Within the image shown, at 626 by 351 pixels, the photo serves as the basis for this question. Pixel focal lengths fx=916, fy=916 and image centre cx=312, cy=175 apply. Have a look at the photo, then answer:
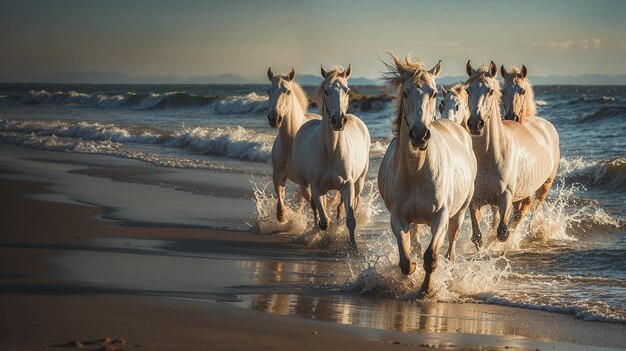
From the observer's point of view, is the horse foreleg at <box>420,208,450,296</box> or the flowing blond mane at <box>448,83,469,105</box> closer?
the horse foreleg at <box>420,208,450,296</box>

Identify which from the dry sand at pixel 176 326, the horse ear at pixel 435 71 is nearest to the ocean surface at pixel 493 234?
the dry sand at pixel 176 326

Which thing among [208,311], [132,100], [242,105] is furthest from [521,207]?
[132,100]

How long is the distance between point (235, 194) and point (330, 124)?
17.2ft

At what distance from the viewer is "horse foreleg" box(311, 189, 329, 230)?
33.5ft

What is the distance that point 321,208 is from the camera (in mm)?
10227

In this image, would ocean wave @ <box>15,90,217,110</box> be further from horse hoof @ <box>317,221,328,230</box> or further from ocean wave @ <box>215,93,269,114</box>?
horse hoof @ <box>317,221,328,230</box>

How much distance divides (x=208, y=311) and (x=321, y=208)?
3.83 meters

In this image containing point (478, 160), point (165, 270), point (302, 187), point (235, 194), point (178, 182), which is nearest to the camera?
point (165, 270)

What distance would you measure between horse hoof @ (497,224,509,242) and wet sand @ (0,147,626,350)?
6.74 feet

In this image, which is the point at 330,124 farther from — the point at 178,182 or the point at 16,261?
the point at 178,182

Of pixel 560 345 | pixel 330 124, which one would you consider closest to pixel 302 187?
pixel 330 124

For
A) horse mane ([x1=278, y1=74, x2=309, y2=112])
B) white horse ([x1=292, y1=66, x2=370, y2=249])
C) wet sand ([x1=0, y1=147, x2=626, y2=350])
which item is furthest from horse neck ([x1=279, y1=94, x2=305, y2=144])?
wet sand ([x1=0, y1=147, x2=626, y2=350])

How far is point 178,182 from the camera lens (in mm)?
16297

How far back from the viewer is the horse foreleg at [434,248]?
7395 mm
